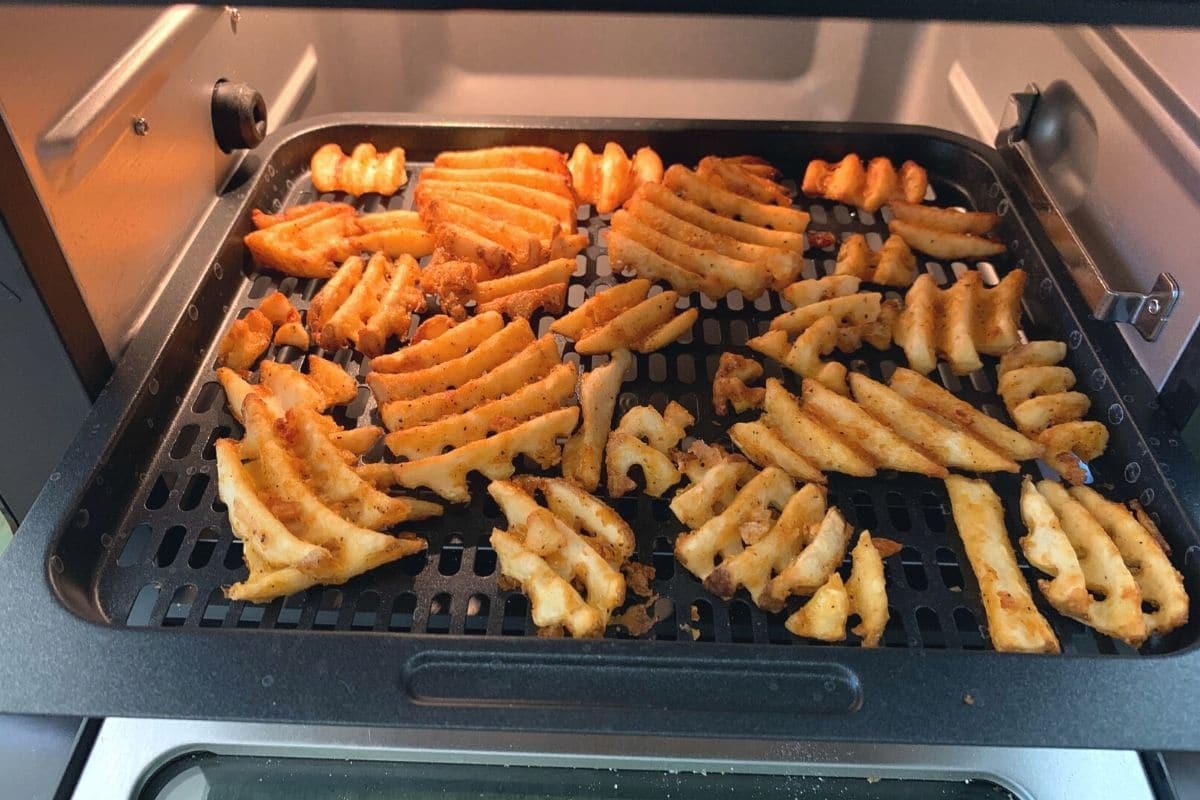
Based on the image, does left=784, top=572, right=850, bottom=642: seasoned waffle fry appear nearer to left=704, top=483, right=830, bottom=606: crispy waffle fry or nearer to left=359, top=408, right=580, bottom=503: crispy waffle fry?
left=704, top=483, right=830, bottom=606: crispy waffle fry

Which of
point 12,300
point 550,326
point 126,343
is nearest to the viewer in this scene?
point 12,300

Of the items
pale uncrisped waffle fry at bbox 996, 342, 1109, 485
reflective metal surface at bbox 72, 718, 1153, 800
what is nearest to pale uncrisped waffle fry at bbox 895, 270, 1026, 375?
pale uncrisped waffle fry at bbox 996, 342, 1109, 485

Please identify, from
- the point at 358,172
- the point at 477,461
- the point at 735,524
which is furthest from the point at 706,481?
the point at 358,172

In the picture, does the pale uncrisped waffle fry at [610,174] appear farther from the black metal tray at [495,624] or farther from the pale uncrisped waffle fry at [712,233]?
the black metal tray at [495,624]

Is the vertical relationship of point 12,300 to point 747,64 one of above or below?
above

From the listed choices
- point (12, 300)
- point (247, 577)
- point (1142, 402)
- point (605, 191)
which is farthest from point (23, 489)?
point (1142, 402)

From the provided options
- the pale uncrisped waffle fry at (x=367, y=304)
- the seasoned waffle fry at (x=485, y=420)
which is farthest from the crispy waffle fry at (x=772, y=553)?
the pale uncrisped waffle fry at (x=367, y=304)

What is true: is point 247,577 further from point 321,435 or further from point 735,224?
point 735,224
